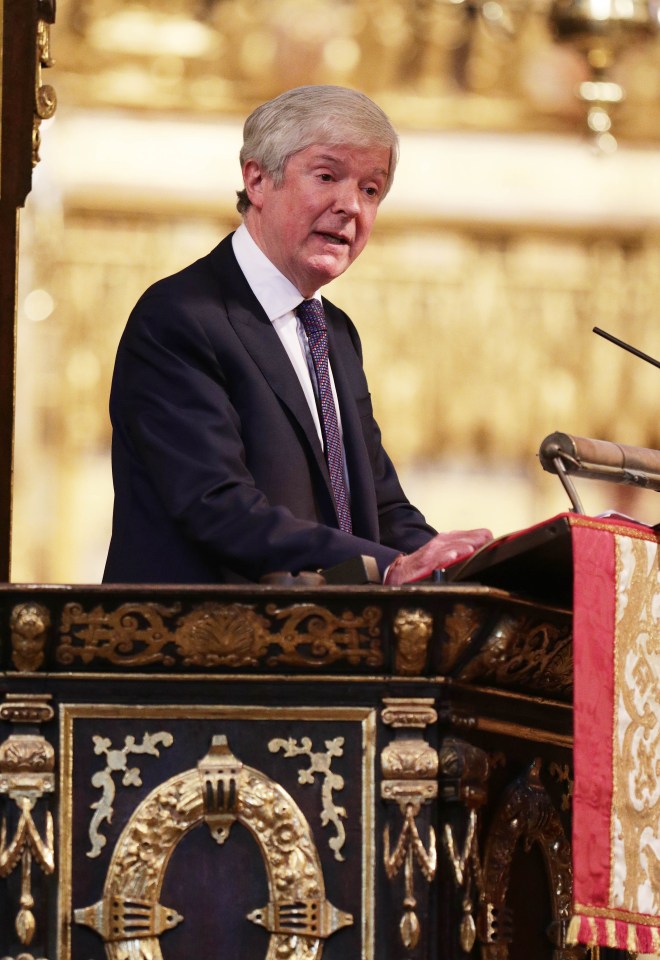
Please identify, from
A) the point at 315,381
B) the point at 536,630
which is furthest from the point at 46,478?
the point at 536,630

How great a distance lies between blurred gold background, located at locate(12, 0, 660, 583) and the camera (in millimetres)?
7941

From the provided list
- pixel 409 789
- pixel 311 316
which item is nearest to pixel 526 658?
pixel 409 789

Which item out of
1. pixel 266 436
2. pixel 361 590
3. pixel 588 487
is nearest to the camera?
pixel 361 590

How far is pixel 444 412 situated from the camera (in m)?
8.08

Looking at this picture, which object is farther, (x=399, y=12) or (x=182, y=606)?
(x=399, y=12)

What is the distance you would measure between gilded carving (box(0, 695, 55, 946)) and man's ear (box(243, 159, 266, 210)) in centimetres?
103

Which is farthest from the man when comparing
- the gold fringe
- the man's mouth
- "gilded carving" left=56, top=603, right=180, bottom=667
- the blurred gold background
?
the blurred gold background

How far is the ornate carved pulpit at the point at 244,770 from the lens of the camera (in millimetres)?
2656

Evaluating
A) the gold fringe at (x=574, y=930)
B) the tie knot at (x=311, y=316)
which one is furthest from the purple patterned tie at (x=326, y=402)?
the gold fringe at (x=574, y=930)

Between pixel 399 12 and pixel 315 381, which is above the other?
pixel 399 12

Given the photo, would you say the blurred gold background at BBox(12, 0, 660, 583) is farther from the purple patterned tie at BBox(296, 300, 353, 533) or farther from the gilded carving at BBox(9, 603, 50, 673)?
the gilded carving at BBox(9, 603, 50, 673)

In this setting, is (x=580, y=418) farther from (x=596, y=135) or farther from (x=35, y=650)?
(x=35, y=650)

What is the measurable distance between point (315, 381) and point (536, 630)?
658mm

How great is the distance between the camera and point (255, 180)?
3338mm
